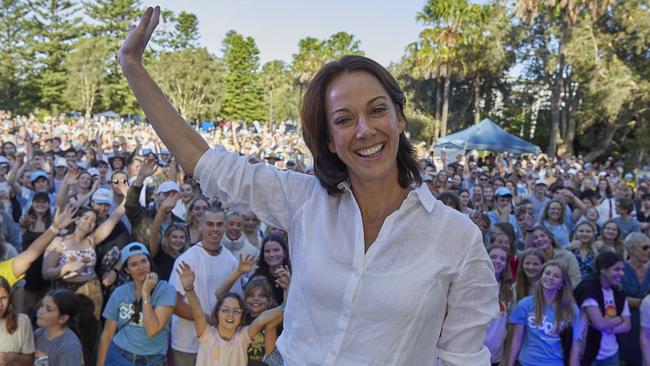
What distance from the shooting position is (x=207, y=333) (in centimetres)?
421

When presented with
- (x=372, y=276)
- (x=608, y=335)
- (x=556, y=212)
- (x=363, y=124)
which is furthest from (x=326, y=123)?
(x=556, y=212)

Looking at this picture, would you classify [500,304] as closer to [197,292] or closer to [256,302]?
[256,302]

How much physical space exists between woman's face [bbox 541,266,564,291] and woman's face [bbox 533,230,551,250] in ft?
4.42

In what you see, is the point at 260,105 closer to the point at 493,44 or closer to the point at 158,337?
the point at 493,44

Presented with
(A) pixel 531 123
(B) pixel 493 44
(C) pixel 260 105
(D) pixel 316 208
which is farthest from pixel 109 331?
(C) pixel 260 105

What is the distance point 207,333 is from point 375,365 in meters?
3.16

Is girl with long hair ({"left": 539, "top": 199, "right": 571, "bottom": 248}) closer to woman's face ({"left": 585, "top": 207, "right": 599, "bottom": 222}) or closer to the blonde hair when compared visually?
woman's face ({"left": 585, "top": 207, "right": 599, "bottom": 222})

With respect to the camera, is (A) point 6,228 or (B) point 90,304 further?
(A) point 6,228

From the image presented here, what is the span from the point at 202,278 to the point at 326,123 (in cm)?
341

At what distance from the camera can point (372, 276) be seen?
1.30 m

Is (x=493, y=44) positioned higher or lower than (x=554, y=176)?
higher

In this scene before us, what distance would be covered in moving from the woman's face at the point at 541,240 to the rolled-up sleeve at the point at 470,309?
488 cm

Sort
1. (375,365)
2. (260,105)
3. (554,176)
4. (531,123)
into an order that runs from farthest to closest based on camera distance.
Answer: (260,105) < (531,123) < (554,176) < (375,365)

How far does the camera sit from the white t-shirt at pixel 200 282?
4.46 m
